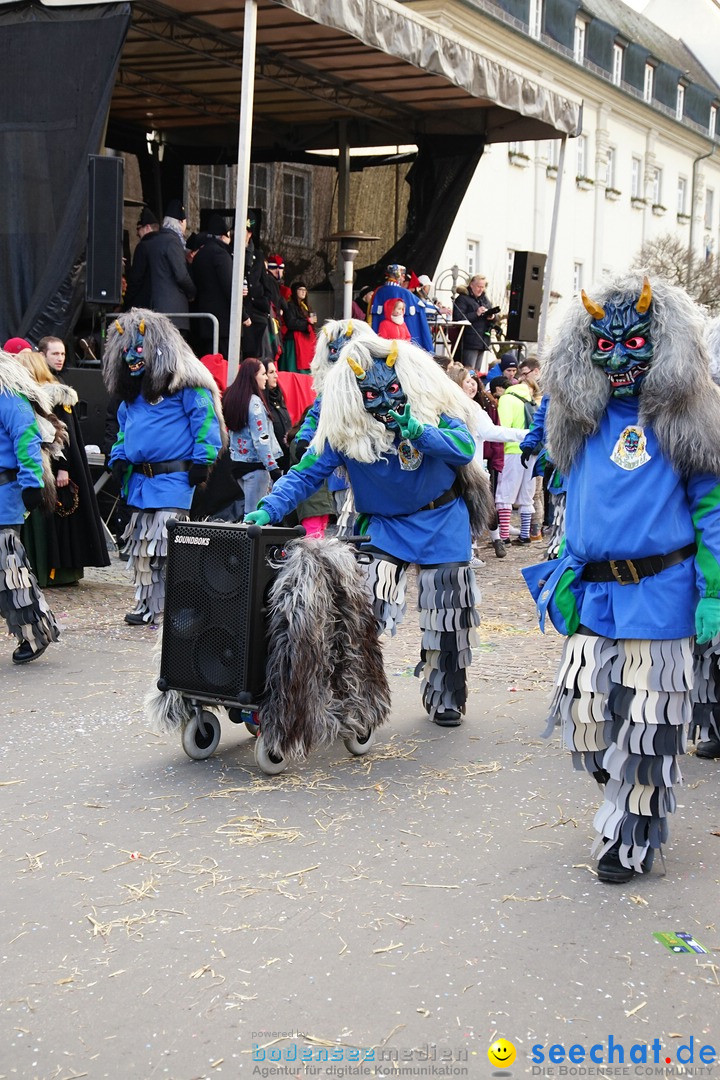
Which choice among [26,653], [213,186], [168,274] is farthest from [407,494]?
[213,186]

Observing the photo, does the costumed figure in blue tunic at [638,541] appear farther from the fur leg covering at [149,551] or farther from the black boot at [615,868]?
the fur leg covering at [149,551]

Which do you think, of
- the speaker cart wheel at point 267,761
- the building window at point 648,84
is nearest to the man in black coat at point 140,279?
the speaker cart wheel at point 267,761

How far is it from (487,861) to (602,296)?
1.93m

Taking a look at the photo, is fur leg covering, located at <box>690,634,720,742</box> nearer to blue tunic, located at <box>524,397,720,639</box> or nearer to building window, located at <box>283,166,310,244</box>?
blue tunic, located at <box>524,397,720,639</box>

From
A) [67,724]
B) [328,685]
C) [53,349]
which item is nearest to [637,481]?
[328,685]

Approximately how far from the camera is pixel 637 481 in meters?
4.00

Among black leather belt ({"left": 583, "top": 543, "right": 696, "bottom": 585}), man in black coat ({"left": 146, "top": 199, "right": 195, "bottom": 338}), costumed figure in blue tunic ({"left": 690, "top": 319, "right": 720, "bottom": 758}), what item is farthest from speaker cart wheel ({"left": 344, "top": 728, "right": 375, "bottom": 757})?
man in black coat ({"left": 146, "top": 199, "right": 195, "bottom": 338})

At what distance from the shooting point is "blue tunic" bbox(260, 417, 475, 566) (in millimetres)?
5594

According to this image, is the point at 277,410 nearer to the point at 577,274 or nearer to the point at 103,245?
the point at 103,245

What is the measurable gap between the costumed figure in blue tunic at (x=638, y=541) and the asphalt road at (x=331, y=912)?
1.20 feet

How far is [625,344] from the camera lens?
402cm

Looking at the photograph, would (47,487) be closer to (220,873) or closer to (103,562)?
(103,562)

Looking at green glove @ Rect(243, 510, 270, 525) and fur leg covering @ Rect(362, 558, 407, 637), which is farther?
fur leg covering @ Rect(362, 558, 407, 637)

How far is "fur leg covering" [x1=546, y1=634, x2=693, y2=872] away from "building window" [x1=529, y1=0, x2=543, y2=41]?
104 feet
